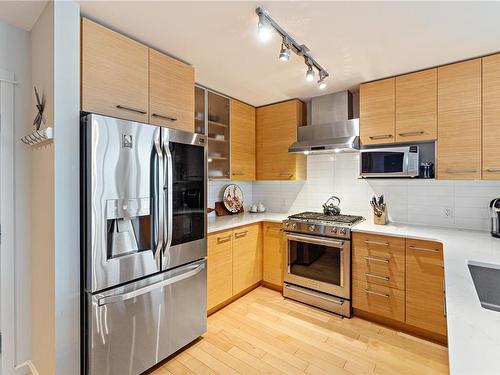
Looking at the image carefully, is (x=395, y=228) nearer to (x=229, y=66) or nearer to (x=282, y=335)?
(x=282, y=335)

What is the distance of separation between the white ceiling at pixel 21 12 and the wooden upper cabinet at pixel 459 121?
2974mm

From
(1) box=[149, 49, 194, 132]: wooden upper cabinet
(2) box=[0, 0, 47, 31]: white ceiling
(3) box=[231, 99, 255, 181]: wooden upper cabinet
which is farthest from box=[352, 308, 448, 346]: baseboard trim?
(2) box=[0, 0, 47, 31]: white ceiling

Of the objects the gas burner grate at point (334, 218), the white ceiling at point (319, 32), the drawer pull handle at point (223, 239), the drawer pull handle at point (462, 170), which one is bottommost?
the drawer pull handle at point (223, 239)

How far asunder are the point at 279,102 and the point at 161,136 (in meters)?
1.95

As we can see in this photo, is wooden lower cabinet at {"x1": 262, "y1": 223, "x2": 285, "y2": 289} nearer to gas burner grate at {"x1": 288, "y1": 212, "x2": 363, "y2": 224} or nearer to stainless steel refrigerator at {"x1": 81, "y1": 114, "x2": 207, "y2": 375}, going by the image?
gas burner grate at {"x1": 288, "y1": 212, "x2": 363, "y2": 224}

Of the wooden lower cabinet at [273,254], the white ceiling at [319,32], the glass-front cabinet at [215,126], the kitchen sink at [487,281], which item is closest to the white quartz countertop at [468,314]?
the kitchen sink at [487,281]

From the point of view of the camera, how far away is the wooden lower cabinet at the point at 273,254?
117 inches

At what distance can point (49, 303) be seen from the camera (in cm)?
148

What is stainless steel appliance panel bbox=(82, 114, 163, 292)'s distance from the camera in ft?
4.79

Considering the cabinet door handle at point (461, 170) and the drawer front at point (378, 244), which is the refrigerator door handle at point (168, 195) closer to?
the drawer front at point (378, 244)

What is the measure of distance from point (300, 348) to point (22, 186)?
7.85 feet

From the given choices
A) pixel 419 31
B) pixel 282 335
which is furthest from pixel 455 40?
pixel 282 335

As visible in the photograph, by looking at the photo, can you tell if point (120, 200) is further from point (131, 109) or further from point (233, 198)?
point (233, 198)

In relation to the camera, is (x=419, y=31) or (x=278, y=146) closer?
(x=419, y=31)
